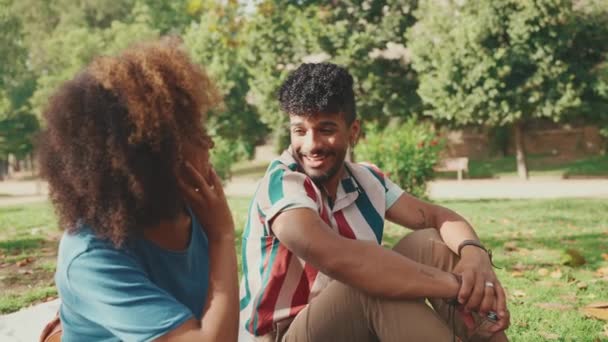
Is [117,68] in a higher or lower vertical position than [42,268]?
higher

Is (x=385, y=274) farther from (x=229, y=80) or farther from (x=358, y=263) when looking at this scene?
(x=229, y=80)

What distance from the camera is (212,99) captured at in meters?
1.77

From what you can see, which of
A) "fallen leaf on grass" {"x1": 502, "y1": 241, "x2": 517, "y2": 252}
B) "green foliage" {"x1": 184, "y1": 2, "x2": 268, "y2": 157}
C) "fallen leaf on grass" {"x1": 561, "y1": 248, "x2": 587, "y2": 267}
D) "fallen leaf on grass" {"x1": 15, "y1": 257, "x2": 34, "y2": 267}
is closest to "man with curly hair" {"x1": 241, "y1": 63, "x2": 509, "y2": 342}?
"fallen leaf on grass" {"x1": 561, "y1": 248, "x2": 587, "y2": 267}

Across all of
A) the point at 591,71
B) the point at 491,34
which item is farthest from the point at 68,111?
the point at 591,71

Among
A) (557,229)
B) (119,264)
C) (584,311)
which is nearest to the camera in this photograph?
(119,264)

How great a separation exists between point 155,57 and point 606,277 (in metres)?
4.68

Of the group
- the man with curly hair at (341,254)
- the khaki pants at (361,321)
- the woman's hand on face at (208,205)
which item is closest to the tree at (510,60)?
the man with curly hair at (341,254)

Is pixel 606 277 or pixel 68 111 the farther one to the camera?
pixel 606 277

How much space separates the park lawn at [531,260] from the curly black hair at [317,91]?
123 cm

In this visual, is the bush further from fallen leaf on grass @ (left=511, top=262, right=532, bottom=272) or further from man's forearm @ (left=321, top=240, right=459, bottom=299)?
man's forearm @ (left=321, top=240, right=459, bottom=299)

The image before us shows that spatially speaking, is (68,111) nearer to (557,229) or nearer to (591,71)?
(557,229)

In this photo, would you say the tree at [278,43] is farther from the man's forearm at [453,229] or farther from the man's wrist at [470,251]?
the man's wrist at [470,251]

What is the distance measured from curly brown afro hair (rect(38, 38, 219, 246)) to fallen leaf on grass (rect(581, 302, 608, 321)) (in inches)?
131

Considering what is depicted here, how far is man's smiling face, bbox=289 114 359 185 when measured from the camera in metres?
2.73
